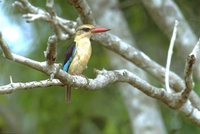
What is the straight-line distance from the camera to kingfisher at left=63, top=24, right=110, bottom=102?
375cm

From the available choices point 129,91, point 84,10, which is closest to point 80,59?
point 84,10

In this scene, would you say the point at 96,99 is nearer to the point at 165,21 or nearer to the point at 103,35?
the point at 165,21

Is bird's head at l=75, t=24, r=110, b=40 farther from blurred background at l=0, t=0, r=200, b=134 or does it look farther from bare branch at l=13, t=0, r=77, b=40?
blurred background at l=0, t=0, r=200, b=134

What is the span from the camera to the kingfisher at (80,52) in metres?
3.75

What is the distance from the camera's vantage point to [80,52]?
3.80 m

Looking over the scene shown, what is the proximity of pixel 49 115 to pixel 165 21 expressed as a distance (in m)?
2.15

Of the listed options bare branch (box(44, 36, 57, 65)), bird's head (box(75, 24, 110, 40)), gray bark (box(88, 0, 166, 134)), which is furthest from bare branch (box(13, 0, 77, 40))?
gray bark (box(88, 0, 166, 134))

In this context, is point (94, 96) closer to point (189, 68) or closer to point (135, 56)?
point (135, 56)

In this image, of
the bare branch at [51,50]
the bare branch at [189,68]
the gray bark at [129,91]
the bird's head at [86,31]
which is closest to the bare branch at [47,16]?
the bird's head at [86,31]

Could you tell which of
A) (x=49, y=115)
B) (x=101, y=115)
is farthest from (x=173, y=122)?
(x=49, y=115)

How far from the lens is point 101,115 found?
659 centimetres

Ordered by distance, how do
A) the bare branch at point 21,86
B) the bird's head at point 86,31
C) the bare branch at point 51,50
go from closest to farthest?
the bare branch at point 51,50
the bare branch at point 21,86
the bird's head at point 86,31

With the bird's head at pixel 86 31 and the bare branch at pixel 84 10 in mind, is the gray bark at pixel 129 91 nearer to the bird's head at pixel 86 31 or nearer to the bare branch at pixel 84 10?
the bird's head at pixel 86 31

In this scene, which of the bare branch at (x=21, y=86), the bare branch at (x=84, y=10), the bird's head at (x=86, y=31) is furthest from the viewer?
the bird's head at (x=86, y=31)
